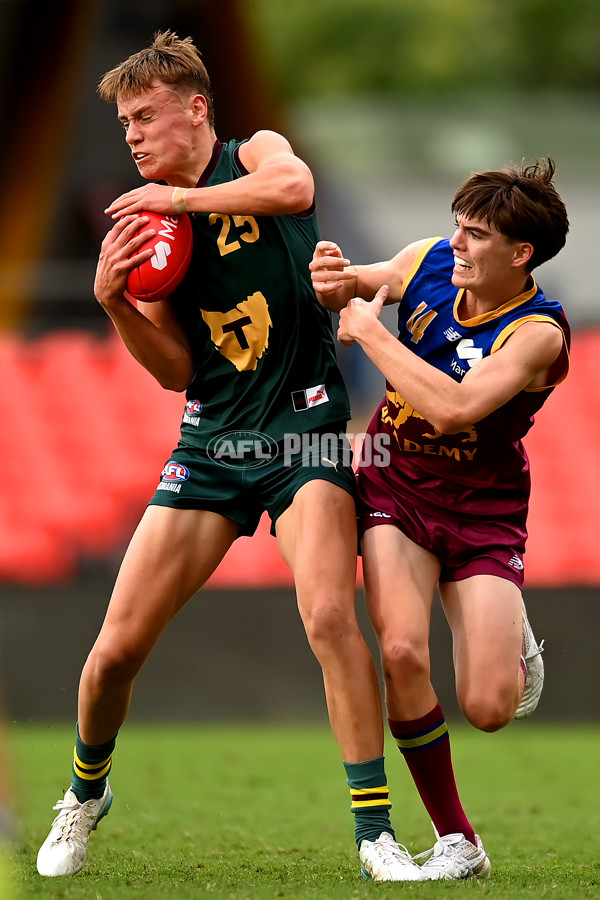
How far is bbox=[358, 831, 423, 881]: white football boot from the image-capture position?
13.5 feet

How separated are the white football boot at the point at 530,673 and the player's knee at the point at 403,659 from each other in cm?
48

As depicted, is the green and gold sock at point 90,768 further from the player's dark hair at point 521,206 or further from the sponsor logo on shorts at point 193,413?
the player's dark hair at point 521,206

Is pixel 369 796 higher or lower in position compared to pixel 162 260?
lower

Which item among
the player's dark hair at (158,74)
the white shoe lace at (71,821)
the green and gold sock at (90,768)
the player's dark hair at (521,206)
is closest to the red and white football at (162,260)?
the player's dark hair at (158,74)

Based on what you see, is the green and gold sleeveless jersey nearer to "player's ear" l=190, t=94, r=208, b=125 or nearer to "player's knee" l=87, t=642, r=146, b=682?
"player's ear" l=190, t=94, r=208, b=125

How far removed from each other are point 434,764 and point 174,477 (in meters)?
1.36

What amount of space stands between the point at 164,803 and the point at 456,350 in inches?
115

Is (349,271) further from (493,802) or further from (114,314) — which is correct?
(493,802)

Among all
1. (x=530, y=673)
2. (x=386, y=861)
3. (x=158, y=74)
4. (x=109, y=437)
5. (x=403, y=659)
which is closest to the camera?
(x=386, y=861)

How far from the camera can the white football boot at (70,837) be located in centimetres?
439

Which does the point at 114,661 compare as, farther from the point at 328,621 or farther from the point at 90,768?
the point at 328,621

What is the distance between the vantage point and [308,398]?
4.53 metres

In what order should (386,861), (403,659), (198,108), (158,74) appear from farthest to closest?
(198,108), (158,74), (403,659), (386,861)

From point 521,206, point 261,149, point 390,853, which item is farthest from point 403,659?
point 261,149
